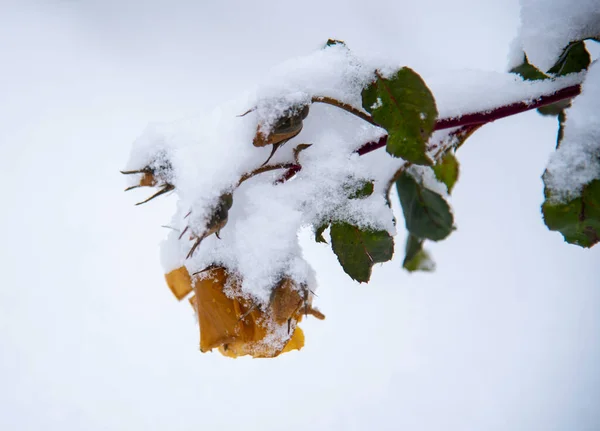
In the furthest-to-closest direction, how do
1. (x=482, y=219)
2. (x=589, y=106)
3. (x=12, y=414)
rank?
(x=482, y=219) → (x=12, y=414) → (x=589, y=106)

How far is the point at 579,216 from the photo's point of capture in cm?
29

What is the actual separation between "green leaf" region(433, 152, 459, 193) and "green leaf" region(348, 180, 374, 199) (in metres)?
0.23

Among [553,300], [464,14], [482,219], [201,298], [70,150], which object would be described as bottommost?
[201,298]

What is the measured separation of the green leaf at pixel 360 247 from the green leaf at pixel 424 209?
0.19m

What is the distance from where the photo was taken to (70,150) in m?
1.02

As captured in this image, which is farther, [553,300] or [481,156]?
[481,156]

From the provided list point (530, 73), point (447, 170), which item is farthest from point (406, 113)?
point (447, 170)

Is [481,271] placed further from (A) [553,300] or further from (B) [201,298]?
(B) [201,298]

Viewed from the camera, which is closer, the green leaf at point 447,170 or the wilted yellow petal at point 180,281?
the wilted yellow petal at point 180,281

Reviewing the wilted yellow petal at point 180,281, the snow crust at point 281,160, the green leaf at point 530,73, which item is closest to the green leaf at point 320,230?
the snow crust at point 281,160

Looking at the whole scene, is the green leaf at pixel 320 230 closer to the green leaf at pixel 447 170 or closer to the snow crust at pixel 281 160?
the snow crust at pixel 281 160

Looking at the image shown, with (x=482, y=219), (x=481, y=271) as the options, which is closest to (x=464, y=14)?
(x=482, y=219)

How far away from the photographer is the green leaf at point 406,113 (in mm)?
264

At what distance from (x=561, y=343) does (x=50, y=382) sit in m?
1.14
